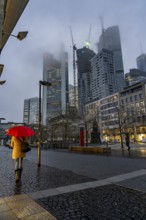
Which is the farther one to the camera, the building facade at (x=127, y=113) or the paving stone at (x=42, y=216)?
the building facade at (x=127, y=113)

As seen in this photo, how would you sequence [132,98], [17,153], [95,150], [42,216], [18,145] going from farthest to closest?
[132,98] → [95,150] → [18,145] → [17,153] → [42,216]

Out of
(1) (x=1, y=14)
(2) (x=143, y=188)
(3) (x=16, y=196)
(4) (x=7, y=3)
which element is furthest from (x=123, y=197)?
(4) (x=7, y=3)

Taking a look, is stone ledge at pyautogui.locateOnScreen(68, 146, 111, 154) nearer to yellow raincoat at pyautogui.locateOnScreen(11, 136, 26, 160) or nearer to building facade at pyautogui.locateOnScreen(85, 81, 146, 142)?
yellow raincoat at pyautogui.locateOnScreen(11, 136, 26, 160)

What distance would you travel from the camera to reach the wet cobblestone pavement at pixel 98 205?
4094 millimetres

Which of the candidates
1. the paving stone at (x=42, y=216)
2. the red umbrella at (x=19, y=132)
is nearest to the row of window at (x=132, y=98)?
the red umbrella at (x=19, y=132)

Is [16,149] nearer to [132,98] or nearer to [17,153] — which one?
[17,153]

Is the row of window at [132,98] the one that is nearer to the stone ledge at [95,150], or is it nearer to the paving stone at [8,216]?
the stone ledge at [95,150]

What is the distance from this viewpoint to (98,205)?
4727mm

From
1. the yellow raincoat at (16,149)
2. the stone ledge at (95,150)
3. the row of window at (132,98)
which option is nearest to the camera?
the yellow raincoat at (16,149)

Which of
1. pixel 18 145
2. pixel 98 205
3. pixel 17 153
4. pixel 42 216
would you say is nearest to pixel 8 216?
pixel 42 216

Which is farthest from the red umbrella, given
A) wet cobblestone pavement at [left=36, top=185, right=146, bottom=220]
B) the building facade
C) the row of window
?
the row of window

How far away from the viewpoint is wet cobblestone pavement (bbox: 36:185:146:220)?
4.09 meters

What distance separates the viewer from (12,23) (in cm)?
874

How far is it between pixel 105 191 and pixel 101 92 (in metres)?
178
